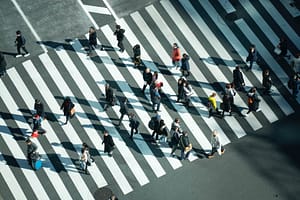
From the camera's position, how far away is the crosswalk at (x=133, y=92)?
41062 millimetres

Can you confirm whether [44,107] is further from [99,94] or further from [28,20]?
[28,20]

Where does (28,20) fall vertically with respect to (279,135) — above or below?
above

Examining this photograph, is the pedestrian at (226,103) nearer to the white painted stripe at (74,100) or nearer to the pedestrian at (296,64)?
the pedestrian at (296,64)

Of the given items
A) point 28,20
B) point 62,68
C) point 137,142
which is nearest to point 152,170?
point 137,142

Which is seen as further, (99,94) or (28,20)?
(28,20)

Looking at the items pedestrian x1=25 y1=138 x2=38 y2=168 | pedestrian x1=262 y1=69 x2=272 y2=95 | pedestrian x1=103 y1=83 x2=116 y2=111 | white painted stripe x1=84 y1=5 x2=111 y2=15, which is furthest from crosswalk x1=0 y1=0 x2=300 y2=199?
pedestrian x1=25 y1=138 x2=38 y2=168

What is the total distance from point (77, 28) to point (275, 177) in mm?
14222

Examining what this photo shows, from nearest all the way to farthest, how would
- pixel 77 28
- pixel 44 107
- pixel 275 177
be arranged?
pixel 275 177 < pixel 44 107 < pixel 77 28

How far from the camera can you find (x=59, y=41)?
4572 cm

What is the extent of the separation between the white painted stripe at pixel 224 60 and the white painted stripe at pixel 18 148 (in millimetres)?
10703

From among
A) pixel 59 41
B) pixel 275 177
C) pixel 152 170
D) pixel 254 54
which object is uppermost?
pixel 59 41

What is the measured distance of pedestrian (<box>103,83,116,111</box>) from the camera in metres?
41.9

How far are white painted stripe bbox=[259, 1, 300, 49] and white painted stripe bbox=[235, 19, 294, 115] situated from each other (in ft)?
5.38

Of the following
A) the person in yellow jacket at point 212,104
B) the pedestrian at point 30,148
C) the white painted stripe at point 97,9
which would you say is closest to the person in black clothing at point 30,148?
the pedestrian at point 30,148
